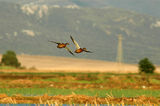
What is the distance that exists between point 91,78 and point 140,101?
106 feet

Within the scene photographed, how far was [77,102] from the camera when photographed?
34062 mm

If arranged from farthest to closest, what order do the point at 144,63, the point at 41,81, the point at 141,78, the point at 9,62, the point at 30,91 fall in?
the point at 9,62
the point at 144,63
the point at 141,78
the point at 41,81
the point at 30,91

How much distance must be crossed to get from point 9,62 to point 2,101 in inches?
3315

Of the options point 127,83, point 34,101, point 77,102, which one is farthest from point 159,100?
point 127,83

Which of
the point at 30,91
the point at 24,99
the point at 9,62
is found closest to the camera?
the point at 24,99

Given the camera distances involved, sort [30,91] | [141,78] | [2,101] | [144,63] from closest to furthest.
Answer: [2,101] < [30,91] < [141,78] < [144,63]

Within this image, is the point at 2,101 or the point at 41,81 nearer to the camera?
the point at 2,101

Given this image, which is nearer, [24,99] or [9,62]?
[24,99]

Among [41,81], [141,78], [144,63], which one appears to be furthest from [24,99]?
[144,63]

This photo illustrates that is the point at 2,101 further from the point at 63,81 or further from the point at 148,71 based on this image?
the point at 148,71

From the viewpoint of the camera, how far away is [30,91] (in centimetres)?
4209

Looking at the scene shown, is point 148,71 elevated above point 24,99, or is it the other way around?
point 148,71

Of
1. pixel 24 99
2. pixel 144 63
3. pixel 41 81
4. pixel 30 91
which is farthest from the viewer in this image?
pixel 144 63

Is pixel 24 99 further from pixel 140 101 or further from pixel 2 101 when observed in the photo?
pixel 140 101
